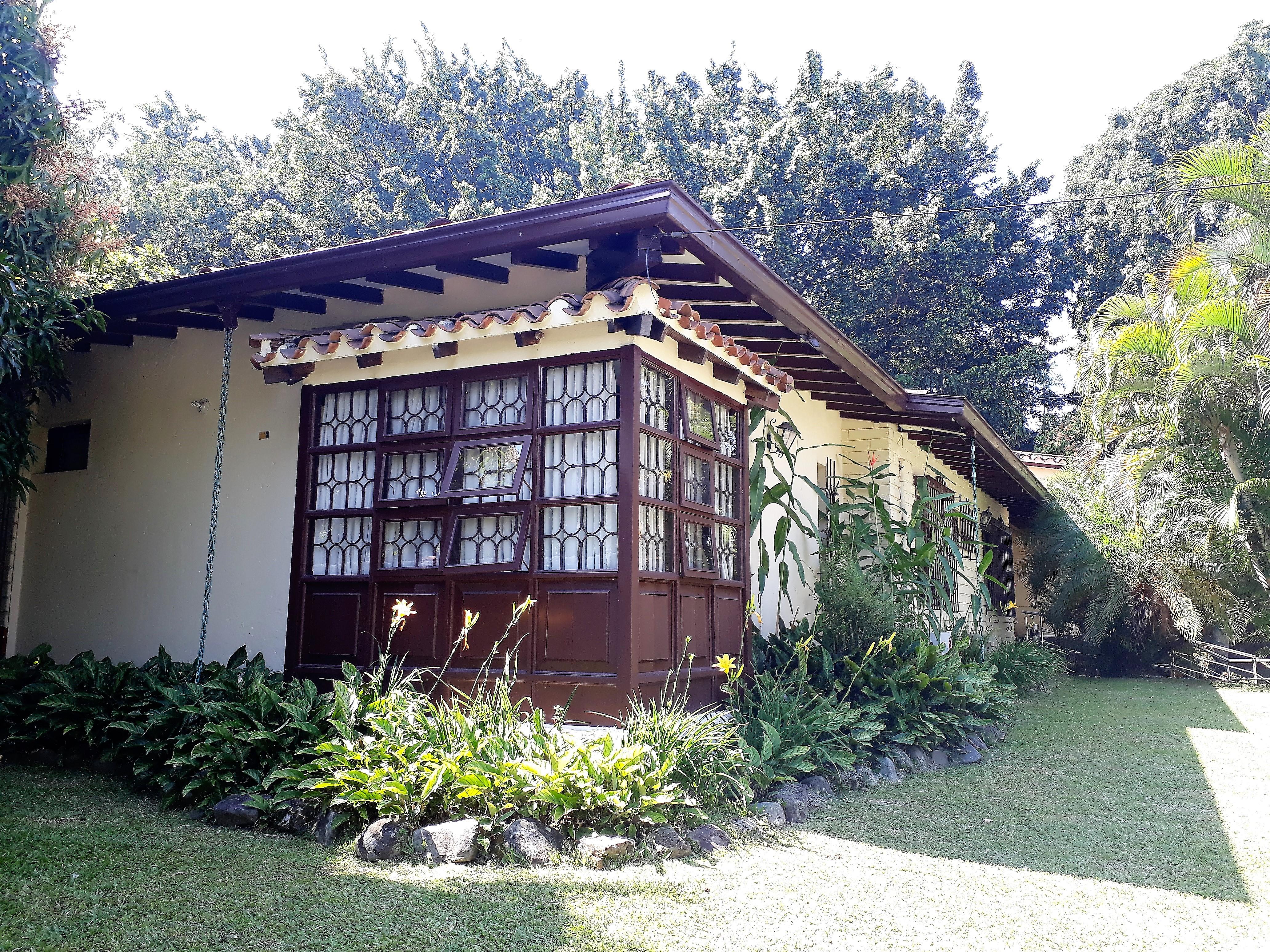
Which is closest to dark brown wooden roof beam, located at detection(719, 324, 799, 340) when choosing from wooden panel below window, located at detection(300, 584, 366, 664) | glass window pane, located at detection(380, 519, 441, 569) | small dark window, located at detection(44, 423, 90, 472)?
glass window pane, located at detection(380, 519, 441, 569)

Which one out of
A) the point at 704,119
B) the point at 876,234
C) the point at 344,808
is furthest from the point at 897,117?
the point at 344,808

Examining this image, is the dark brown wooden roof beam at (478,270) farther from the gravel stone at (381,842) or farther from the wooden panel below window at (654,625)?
the gravel stone at (381,842)

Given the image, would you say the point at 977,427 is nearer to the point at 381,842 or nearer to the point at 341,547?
the point at 341,547

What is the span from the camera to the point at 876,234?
21.3 metres

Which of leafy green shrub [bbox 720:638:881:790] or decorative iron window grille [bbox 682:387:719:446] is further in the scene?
decorative iron window grille [bbox 682:387:719:446]

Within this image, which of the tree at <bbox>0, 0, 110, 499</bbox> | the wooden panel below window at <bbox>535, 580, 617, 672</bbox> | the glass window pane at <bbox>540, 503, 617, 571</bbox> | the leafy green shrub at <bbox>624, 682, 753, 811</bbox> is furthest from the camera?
the tree at <bbox>0, 0, 110, 499</bbox>

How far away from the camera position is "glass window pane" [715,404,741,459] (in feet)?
21.9

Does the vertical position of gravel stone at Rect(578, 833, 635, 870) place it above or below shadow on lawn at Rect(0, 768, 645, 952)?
above

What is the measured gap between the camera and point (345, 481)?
248 inches

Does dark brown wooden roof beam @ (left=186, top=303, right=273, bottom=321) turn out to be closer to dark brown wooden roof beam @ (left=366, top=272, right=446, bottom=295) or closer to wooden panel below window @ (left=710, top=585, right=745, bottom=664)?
dark brown wooden roof beam @ (left=366, top=272, right=446, bottom=295)

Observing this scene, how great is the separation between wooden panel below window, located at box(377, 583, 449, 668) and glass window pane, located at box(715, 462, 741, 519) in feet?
6.45

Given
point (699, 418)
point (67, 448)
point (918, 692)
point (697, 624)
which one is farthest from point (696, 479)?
point (67, 448)

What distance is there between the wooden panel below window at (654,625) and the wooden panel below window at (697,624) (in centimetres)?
11

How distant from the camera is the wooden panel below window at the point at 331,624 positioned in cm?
604
